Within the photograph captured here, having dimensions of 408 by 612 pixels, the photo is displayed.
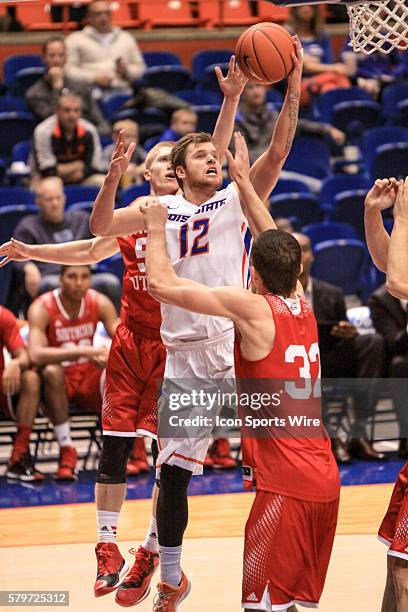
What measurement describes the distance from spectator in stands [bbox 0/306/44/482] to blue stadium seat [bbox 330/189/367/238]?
3.84 m

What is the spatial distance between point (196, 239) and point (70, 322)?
3638 millimetres

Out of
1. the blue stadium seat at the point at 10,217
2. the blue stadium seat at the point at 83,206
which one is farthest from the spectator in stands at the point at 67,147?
the blue stadium seat at the point at 10,217

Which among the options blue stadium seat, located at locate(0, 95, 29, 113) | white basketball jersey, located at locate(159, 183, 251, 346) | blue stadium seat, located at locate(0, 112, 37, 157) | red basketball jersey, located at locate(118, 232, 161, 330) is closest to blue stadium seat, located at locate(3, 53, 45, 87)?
blue stadium seat, located at locate(0, 95, 29, 113)

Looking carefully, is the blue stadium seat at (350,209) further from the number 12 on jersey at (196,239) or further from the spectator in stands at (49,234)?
the number 12 on jersey at (196,239)

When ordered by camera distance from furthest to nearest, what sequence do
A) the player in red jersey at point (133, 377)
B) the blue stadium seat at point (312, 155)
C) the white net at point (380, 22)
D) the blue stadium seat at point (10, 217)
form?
the blue stadium seat at point (312, 155)
the blue stadium seat at point (10, 217)
the player in red jersey at point (133, 377)
the white net at point (380, 22)

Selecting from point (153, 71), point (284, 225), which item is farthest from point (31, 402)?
point (153, 71)

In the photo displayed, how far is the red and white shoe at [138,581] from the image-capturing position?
17.7 ft

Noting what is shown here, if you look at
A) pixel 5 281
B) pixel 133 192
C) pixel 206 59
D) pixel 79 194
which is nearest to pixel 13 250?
pixel 5 281

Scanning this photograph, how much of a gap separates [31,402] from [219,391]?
3.33m

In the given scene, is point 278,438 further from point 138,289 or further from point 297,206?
point 297,206

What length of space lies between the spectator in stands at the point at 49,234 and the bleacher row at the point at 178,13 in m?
5.48

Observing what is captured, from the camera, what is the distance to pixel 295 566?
4266 mm

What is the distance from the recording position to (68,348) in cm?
845

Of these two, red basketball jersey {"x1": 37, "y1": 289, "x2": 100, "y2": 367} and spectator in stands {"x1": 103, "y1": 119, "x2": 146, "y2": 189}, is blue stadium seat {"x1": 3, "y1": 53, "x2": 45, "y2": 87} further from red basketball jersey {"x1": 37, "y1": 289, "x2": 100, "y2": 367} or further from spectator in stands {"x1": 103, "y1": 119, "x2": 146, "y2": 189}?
red basketball jersey {"x1": 37, "y1": 289, "x2": 100, "y2": 367}
